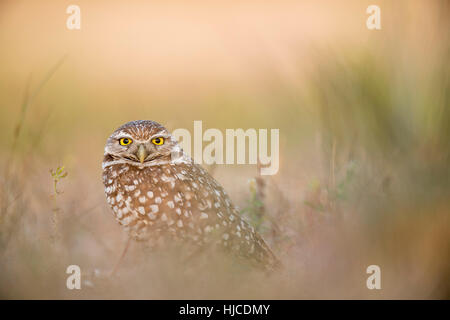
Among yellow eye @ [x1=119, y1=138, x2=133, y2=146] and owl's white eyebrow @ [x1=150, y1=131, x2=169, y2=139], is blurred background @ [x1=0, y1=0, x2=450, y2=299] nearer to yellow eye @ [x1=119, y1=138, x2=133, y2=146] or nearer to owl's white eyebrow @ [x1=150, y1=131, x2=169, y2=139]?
yellow eye @ [x1=119, y1=138, x2=133, y2=146]

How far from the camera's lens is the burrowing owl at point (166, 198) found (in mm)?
2424

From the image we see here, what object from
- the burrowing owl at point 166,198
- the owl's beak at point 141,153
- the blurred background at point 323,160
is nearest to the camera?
the blurred background at point 323,160

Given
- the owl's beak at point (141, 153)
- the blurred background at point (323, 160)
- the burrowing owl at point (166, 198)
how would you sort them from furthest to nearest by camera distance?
the owl's beak at point (141, 153)
the burrowing owl at point (166, 198)
the blurred background at point (323, 160)

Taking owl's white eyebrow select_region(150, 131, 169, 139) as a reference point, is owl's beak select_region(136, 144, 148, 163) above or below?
below

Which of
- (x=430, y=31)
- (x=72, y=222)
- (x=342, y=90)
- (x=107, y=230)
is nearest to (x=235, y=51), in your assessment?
(x=342, y=90)

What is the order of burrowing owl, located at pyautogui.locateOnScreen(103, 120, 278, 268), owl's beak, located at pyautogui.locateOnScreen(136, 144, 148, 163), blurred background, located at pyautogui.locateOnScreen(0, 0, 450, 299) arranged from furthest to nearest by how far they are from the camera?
owl's beak, located at pyautogui.locateOnScreen(136, 144, 148, 163)
burrowing owl, located at pyautogui.locateOnScreen(103, 120, 278, 268)
blurred background, located at pyautogui.locateOnScreen(0, 0, 450, 299)

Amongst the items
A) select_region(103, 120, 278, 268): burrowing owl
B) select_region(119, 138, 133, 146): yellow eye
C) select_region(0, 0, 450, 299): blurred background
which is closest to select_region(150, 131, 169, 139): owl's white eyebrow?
select_region(103, 120, 278, 268): burrowing owl

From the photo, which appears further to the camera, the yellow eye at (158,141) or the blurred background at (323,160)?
the yellow eye at (158,141)

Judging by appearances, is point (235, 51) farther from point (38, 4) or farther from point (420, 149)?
point (38, 4)

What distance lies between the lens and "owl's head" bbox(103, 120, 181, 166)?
8.57ft

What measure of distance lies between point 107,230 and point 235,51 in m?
1.85

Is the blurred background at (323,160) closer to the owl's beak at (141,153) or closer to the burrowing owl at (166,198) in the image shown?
the burrowing owl at (166,198)

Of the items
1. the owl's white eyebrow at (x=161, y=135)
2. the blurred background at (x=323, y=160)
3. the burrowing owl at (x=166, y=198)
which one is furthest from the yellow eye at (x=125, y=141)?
the blurred background at (x=323, y=160)

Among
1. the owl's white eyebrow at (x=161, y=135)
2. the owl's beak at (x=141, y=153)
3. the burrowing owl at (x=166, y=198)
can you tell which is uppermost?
the owl's white eyebrow at (x=161, y=135)
